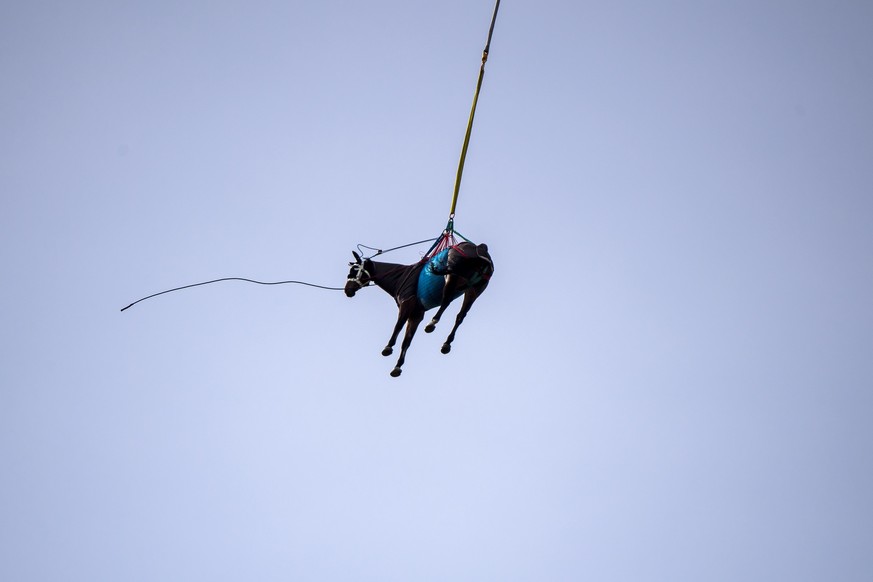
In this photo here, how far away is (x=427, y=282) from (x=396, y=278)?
686mm

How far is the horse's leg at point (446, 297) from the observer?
69.0ft

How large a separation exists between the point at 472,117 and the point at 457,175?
931 millimetres

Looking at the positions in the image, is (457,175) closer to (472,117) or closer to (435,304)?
(472,117)

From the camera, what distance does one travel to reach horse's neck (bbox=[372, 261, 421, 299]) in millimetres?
21672

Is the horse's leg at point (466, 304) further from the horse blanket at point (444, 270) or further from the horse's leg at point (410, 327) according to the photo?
the horse's leg at point (410, 327)

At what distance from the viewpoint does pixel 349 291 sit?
71.6 ft

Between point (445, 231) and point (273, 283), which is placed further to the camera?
point (273, 283)

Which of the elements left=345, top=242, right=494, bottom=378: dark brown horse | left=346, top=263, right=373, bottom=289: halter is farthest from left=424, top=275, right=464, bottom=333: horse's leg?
left=346, top=263, right=373, bottom=289: halter

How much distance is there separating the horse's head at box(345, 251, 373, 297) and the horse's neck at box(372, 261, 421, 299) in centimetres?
12

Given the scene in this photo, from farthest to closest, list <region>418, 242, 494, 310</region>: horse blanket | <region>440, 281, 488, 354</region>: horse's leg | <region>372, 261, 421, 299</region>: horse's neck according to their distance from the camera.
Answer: <region>372, 261, 421, 299</region>: horse's neck → <region>440, 281, 488, 354</region>: horse's leg → <region>418, 242, 494, 310</region>: horse blanket

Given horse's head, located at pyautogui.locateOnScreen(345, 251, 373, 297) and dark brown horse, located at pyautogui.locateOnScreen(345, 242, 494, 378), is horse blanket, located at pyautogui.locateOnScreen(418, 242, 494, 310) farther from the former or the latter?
horse's head, located at pyautogui.locateOnScreen(345, 251, 373, 297)

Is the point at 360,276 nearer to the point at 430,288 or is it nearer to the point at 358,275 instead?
the point at 358,275

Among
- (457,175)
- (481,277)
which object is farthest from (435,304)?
(457,175)

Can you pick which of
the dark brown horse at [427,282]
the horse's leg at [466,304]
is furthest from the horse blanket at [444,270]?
the horse's leg at [466,304]
